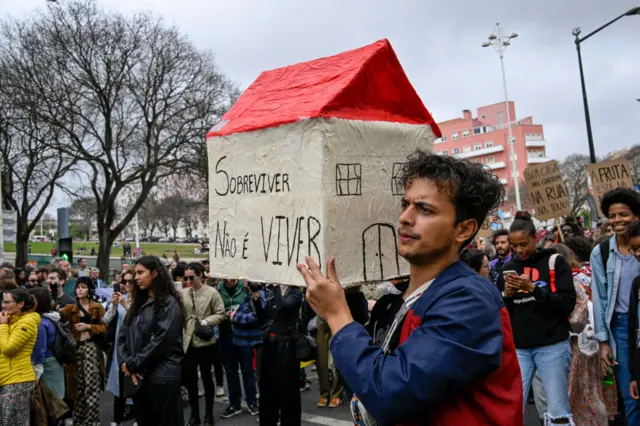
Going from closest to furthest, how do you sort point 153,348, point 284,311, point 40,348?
point 153,348 → point 40,348 → point 284,311

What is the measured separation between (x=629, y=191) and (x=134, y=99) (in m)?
22.0

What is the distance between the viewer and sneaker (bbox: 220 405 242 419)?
7034mm

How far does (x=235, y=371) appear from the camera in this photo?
7398 mm

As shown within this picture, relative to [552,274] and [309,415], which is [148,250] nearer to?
[309,415]

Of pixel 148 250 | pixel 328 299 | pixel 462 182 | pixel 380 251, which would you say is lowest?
pixel 328 299

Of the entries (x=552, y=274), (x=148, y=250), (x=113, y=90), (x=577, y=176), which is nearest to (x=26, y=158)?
(x=113, y=90)

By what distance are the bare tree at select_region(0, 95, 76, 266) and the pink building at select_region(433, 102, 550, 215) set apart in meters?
52.5

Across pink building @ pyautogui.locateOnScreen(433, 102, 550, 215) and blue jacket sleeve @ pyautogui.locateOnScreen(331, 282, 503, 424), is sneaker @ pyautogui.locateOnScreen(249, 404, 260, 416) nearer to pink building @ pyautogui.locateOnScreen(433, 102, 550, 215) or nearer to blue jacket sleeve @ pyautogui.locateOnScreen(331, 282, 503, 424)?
blue jacket sleeve @ pyautogui.locateOnScreen(331, 282, 503, 424)

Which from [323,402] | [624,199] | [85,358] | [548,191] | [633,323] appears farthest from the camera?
[548,191]

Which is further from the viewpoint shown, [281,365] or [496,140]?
[496,140]

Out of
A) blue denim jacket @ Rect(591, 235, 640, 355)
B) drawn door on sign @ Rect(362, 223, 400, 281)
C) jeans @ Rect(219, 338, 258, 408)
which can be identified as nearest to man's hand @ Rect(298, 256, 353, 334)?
drawn door on sign @ Rect(362, 223, 400, 281)

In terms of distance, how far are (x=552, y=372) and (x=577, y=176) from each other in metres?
45.3

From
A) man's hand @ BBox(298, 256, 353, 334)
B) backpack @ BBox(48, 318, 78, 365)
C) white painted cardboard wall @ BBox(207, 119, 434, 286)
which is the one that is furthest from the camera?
backpack @ BBox(48, 318, 78, 365)

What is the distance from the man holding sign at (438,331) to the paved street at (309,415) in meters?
4.78
